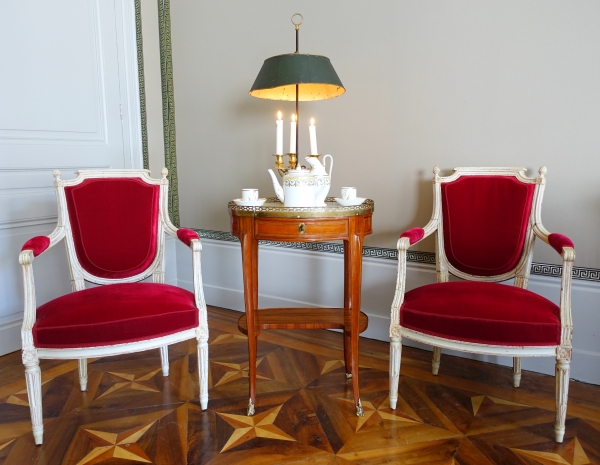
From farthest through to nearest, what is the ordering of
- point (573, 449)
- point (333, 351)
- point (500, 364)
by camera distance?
point (333, 351) < point (500, 364) < point (573, 449)

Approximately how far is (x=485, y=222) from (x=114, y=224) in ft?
4.23

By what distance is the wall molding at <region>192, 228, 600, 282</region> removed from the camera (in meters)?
1.64

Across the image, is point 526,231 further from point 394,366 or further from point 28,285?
point 28,285

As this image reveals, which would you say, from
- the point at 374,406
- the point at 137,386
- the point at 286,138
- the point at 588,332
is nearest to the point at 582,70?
the point at 588,332

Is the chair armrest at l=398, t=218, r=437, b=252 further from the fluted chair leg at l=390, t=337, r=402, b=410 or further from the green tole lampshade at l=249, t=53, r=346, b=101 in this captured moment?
the green tole lampshade at l=249, t=53, r=346, b=101

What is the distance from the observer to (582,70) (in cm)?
154

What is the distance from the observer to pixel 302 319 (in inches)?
59.4

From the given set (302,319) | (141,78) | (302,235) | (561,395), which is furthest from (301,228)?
(141,78)

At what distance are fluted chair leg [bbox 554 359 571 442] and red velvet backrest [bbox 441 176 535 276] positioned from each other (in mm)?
405

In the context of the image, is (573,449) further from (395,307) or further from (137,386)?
(137,386)

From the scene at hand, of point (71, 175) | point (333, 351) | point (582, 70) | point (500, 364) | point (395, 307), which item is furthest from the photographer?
point (71, 175)

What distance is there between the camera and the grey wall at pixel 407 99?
1.58m

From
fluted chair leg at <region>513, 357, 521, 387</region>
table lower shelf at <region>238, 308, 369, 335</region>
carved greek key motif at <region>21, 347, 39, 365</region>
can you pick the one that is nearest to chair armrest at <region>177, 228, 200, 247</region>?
table lower shelf at <region>238, 308, 369, 335</region>

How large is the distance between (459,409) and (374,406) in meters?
0.27
